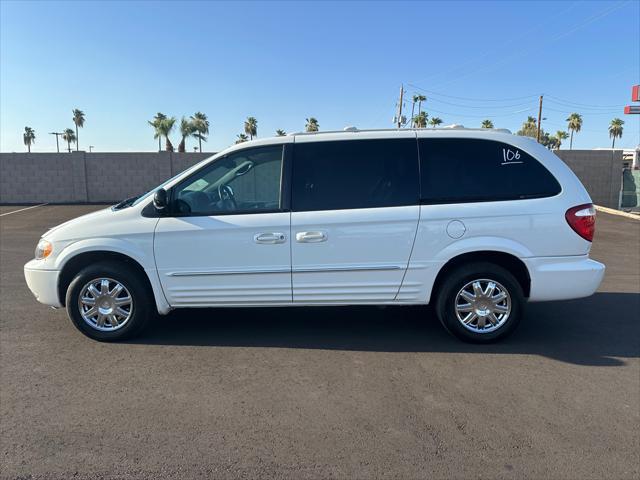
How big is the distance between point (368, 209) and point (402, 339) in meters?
1.37

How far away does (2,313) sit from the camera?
214 inches

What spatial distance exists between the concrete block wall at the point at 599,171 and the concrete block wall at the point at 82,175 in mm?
17077

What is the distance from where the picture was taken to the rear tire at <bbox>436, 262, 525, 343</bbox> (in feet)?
14.3

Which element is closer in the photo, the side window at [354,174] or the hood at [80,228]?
the side window at [354,174]

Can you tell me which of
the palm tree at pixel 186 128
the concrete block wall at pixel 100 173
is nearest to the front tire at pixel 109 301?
the concrete block wall at pixel 100 173

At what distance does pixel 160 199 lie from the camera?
4.31m

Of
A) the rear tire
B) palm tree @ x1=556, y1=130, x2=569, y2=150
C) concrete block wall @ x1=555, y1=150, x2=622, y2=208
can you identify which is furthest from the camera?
palm tree @ x1=556, y1=130, x2=569, y2=150

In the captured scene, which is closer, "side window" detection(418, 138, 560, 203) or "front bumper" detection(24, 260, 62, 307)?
"side window" detection(418, 138, 560, 203)

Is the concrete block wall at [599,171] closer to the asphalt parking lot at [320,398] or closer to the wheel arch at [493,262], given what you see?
the asphalt parking lot at [320,398]

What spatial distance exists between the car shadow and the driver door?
0.45 metres

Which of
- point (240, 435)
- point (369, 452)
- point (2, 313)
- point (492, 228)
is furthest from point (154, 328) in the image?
point (492, 228)

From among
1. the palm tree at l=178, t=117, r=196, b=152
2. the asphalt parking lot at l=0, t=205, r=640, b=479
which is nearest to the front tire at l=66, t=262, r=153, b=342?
the asphalt parking lot at l=0, t=205, r=640, b=479

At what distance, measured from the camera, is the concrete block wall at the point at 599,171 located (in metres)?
20.8

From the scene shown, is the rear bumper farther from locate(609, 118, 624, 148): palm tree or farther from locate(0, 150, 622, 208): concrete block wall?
locate(609, 118, 624, 148): palm tree
